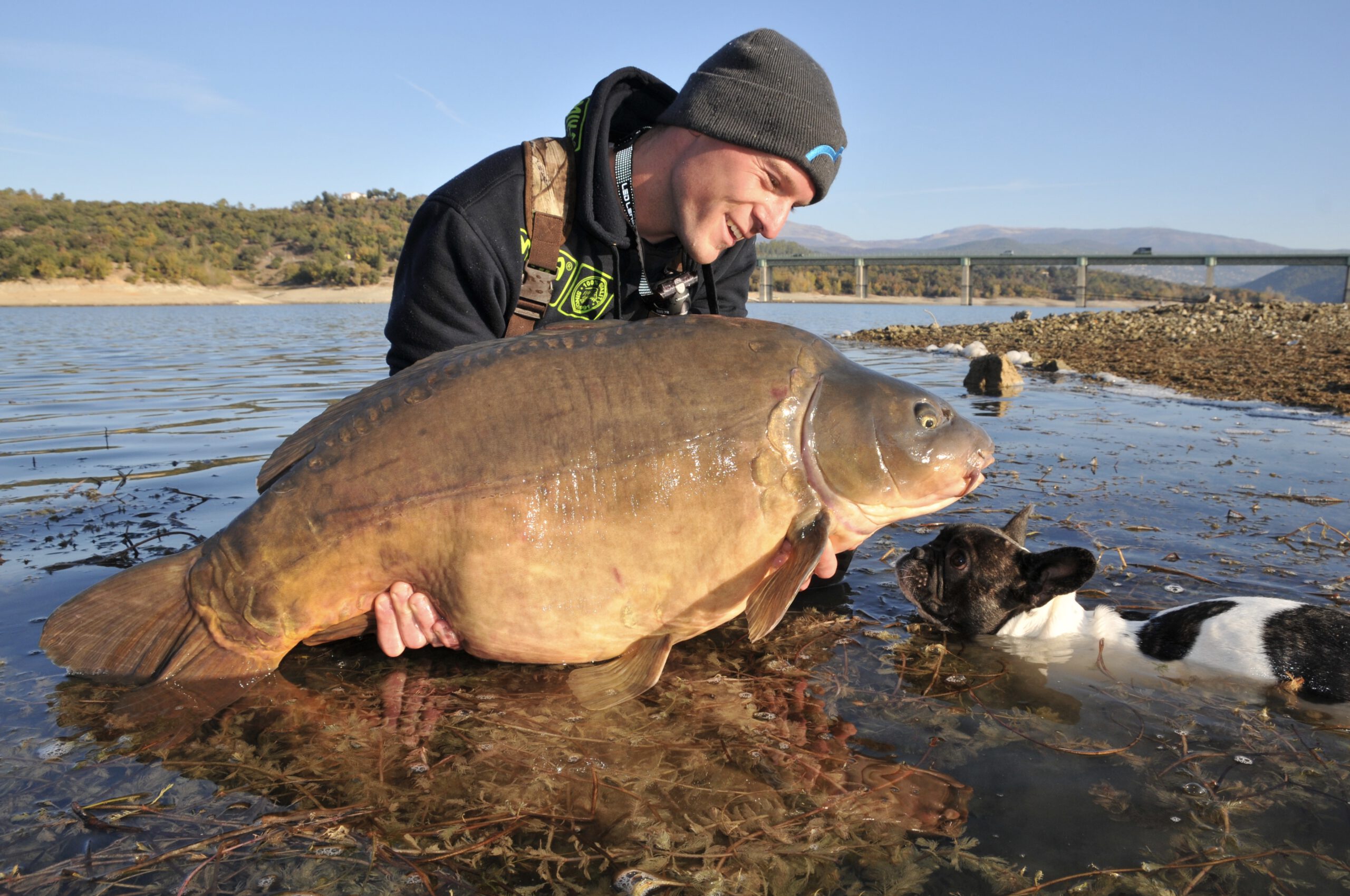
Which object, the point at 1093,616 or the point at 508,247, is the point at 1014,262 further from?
the point at 508,247

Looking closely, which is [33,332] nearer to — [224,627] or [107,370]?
[107,370]

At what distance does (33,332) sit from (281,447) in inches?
1041

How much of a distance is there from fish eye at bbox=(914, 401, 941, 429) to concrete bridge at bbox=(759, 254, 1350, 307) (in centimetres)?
6081

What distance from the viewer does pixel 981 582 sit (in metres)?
3.74

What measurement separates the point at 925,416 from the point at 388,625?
190 centimetres

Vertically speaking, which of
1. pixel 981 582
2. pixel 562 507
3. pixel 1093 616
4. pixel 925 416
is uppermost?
pixel 925 416

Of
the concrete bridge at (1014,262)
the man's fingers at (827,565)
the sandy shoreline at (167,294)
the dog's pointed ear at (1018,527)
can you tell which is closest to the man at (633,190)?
the man's fingers at (827,565)

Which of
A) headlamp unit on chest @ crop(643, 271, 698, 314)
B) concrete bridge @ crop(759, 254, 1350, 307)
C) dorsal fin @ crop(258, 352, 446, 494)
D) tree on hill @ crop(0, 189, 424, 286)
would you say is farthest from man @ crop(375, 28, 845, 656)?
tree on hill @ crop(0, 189, 424, 286)

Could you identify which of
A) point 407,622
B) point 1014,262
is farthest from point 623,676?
point 1014,262

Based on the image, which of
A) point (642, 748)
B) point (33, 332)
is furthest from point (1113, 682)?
point (33, 332)

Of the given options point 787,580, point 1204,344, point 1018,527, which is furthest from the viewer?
point 1204,344

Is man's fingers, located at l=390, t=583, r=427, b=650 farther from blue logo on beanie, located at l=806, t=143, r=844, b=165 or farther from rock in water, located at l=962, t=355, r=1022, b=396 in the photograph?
rock in water, located at l=962, t=355, r=1022, b=396

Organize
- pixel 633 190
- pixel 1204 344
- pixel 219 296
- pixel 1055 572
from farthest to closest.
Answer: pixel 219 296 → pixel 1204 344 → pixel 633 190 → pixel 1055 572

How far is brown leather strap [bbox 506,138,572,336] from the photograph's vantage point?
375 cm
